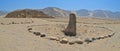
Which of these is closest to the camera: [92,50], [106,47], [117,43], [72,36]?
[92,50]

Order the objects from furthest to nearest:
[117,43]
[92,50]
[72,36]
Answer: [72,36] → [117,43] → [92,50]

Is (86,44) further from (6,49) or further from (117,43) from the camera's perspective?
(6,49)

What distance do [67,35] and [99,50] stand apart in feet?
18.6

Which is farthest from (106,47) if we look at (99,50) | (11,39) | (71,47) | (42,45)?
(11,39)

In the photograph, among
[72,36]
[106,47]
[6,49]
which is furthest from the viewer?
[72,36]

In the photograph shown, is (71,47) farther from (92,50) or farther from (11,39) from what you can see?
(11,39)

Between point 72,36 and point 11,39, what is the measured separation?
5598 mm

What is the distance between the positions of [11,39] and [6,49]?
8.49 ft

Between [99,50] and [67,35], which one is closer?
[99,50]

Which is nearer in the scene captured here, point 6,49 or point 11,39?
point 6,49

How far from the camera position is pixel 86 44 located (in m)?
14.9

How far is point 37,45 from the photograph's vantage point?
13.6m

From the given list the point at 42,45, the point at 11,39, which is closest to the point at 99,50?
the point at 42,45

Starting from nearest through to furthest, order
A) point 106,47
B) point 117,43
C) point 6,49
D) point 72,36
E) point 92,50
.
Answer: point 6,49 → point 92,50 → point 106,47 → point 117,43 → point 72,36
